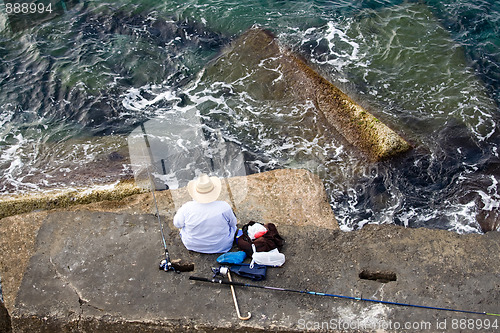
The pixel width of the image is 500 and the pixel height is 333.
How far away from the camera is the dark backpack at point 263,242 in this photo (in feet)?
17.6

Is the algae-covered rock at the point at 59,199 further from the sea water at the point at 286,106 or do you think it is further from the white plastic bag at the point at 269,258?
the white plastic bag at the point at 269,258

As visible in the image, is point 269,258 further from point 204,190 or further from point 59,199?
point 59,199

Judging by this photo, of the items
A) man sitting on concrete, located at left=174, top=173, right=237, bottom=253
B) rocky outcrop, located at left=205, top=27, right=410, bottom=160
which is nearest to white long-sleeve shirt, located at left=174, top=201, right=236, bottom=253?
man sitting on concrete, located at left=174, top=173, right=237, bottom=253

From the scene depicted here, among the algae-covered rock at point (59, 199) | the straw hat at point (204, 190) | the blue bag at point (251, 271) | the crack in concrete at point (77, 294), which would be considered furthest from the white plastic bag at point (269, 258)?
the algae-covered rock at point (59, 199)

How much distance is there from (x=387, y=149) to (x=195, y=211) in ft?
14.7

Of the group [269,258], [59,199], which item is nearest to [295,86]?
[269,258]

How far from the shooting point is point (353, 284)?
517cm

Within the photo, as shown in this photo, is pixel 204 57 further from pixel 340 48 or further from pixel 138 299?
pixel 138 299

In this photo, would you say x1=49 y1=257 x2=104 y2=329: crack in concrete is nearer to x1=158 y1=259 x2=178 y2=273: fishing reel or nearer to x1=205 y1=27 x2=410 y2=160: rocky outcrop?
x1=158 y1=259 x2=178 y2=273: fishing reel

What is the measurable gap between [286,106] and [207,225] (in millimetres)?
4849

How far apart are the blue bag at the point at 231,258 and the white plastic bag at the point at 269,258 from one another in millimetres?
157

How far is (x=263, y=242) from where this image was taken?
539 cm

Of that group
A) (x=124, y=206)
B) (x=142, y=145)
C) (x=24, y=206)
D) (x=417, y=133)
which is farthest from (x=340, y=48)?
(x=24, y=206)

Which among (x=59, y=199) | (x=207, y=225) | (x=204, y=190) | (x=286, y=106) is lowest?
(x=59, y=199)
